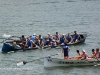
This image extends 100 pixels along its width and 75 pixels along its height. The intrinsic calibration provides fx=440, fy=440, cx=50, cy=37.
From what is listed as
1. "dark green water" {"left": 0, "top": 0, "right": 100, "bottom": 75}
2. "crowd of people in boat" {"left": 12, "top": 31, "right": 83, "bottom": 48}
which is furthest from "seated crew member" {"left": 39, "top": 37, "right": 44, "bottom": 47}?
"dark green water" {"left": 0, "top": 0, "right": 100, "bottom": 75}

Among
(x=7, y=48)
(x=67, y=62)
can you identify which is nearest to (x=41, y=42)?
(x=7, y=48)

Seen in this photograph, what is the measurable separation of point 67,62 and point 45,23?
79.8 ft

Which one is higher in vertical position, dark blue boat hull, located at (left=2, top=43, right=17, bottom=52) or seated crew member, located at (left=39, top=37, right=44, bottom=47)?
seated crew member, located at (left=39, top=37, right=44, bottom=47)

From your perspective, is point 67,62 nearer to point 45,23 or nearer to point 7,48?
point 7,48

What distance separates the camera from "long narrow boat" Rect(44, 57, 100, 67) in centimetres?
3380

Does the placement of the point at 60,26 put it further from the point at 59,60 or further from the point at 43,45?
the point at 59,60

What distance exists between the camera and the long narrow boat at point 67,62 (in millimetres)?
33803

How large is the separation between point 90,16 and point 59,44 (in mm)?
21969

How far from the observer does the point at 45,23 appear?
5816cm

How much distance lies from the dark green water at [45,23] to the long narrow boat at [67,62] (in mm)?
324

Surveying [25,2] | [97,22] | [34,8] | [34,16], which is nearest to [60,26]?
[97,22]

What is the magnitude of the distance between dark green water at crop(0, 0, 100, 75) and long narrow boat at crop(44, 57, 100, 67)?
0.32m

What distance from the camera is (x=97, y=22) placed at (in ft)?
190

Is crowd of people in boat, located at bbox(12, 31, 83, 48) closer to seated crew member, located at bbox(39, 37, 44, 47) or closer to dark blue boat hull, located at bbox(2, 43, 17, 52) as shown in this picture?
seated crew member, located at bbox(39, 37, 44, 47)
